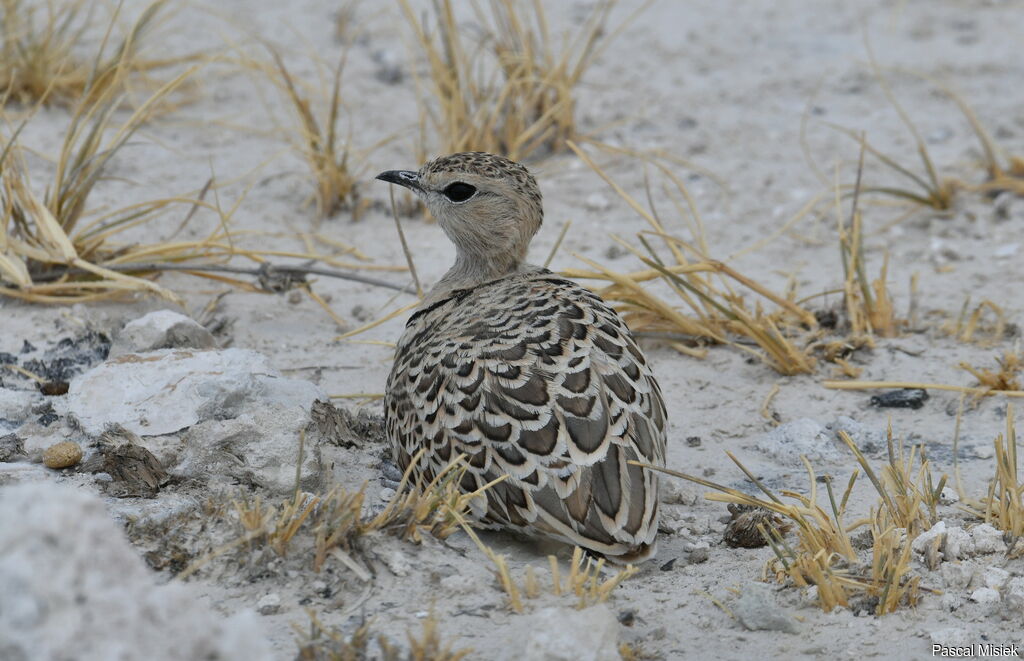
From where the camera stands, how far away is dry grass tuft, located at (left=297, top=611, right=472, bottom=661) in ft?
8.44

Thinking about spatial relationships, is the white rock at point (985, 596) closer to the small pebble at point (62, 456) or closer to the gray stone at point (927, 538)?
the gray stone at point (927, 538)

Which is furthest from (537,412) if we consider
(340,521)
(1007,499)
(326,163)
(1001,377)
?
(326,163)

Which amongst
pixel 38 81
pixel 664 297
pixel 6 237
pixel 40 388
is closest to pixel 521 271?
pixel 664 297

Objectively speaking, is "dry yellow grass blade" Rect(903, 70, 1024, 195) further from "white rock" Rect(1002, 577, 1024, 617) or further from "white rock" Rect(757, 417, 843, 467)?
"white rock" Rect(1002, 577, 1024, 617)

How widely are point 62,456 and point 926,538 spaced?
2.37 meters

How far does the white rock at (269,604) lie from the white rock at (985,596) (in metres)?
1.66

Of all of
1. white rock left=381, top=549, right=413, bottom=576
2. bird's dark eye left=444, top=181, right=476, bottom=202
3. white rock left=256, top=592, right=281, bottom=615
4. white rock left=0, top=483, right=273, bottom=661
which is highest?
bird's dark eye left=444, top=181, right=476, bottom=202

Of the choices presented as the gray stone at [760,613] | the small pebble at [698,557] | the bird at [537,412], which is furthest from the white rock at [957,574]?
the bird at [537,412]

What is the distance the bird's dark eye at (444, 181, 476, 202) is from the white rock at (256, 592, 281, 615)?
5.45 ft

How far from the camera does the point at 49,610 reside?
72.5 inches

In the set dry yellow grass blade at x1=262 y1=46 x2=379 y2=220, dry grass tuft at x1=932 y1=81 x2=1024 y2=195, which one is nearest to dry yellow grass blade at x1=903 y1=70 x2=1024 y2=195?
dry grass tuft at x1=932 y1=81 x2=1024 y2=195

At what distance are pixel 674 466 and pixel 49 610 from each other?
249 cm

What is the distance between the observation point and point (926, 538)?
3229mm

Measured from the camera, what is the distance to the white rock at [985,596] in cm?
305
